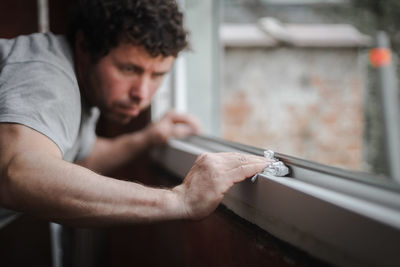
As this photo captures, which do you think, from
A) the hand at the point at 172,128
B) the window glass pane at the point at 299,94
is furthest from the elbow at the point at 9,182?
the window glass pane at the point at 299,94

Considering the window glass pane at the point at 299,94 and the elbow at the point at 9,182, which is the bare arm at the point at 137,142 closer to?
the elbow at the point at 9,182

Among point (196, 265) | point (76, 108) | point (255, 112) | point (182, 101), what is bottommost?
point (255, 112)

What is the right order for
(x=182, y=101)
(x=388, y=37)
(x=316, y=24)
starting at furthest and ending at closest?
1. (x=316, y=24)
2. (x=388, y=37)
3. (x=182, y=101)

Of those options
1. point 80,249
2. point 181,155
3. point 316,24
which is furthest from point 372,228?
point 316,24

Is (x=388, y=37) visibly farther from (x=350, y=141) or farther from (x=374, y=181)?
(x=374, y=181)

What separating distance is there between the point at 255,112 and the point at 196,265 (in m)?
4.20

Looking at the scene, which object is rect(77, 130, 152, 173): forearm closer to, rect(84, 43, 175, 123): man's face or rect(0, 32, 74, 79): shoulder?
rect(84, 43, 175, 123): man's face

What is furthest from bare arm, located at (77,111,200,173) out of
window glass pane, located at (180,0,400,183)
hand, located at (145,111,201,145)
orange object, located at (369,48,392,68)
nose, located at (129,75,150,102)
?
window glass pane, located at (180,0,400,183)

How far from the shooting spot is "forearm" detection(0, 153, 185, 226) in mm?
615

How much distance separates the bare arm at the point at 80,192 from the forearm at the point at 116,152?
2.73 ft

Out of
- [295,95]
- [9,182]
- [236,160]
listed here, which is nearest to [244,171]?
[236,160]

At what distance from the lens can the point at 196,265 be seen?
113cm

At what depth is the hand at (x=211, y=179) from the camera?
2.17 feet

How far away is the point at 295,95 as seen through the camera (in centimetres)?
529
